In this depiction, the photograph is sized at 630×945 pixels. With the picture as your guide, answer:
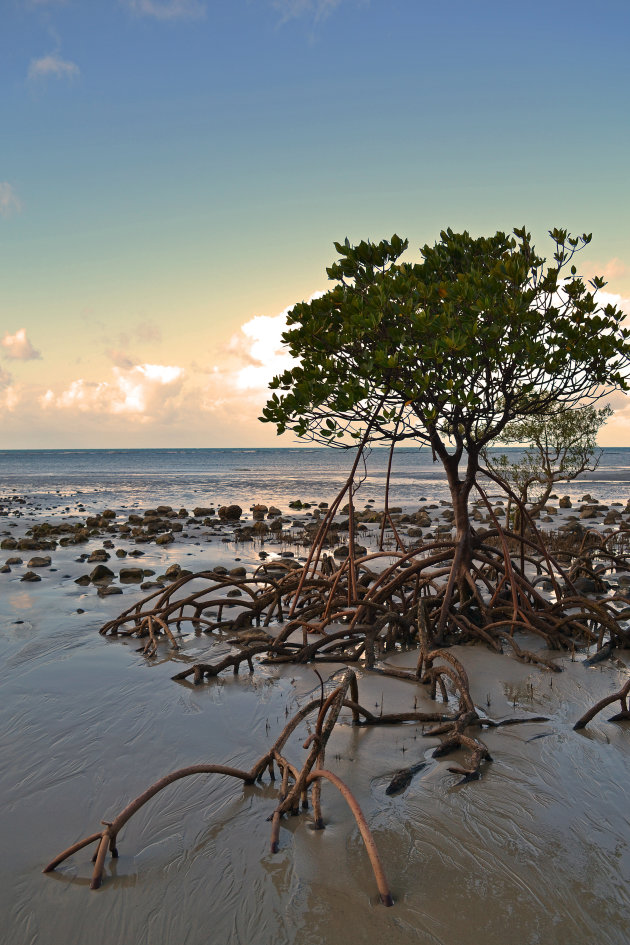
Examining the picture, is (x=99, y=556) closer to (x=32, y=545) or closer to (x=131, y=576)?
(x=32, y=545)

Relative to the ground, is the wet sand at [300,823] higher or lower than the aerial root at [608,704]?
lower

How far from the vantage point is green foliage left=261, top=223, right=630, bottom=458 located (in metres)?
7.16

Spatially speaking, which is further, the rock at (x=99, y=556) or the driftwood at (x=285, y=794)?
the rock at (x=99, y=556)

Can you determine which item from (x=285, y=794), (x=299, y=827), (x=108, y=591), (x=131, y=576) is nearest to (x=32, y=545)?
(x=131, y=576)

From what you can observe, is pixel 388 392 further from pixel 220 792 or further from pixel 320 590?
pixel 220 792

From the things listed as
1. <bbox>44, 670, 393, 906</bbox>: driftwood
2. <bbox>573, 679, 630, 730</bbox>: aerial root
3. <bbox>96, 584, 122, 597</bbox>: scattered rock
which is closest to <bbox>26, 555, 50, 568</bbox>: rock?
<bbox>96, 584, 122, 597</bbox>: scattered rock

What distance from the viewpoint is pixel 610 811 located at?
462 cm

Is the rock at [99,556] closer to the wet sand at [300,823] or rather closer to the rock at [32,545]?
the rock at [32,545]

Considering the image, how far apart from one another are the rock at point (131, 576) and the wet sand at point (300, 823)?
6206 millimetres

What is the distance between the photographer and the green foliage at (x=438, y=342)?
716 centimetres

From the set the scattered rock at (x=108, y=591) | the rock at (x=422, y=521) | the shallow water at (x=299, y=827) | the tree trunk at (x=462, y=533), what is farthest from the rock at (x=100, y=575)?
the rock at (x=422, y=521)

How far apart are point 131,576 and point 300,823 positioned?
1051 cm

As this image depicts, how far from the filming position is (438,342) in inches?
271

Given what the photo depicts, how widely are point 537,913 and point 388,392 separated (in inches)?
234
